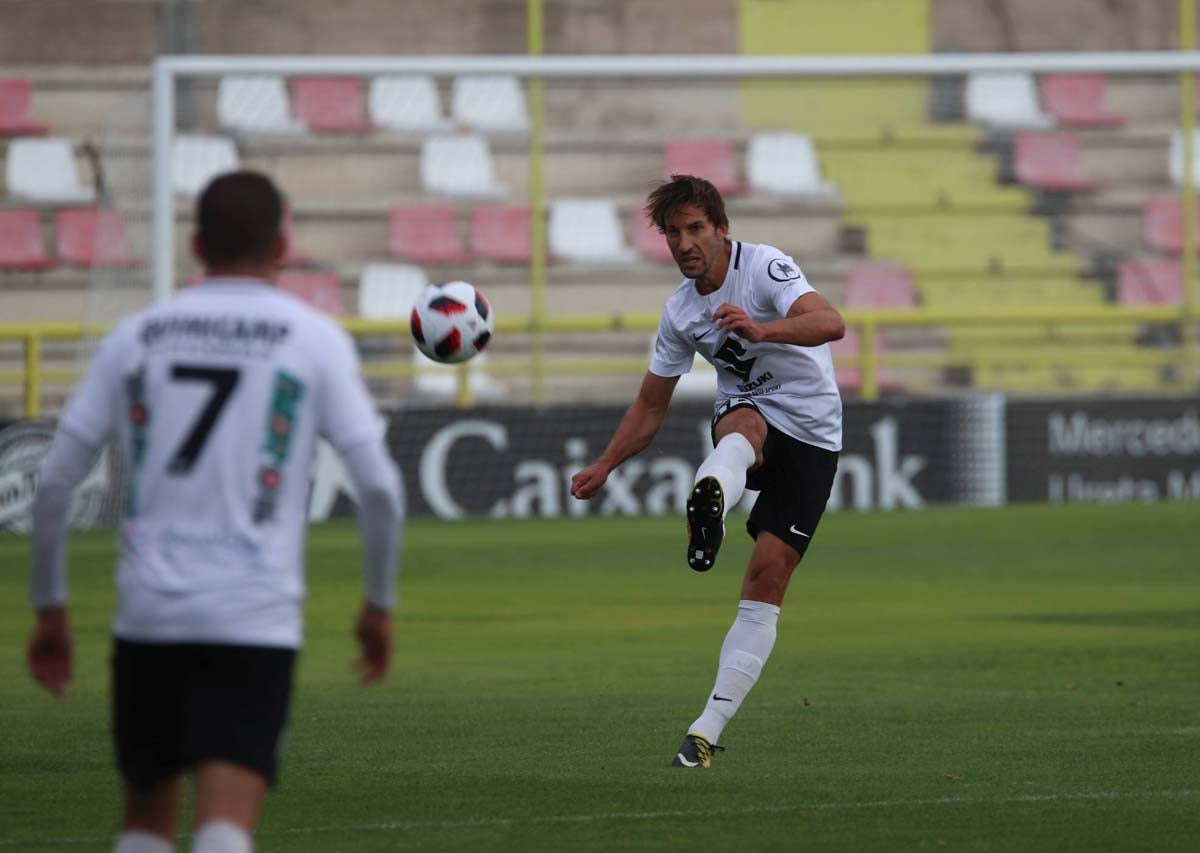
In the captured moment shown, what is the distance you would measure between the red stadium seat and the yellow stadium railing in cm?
35

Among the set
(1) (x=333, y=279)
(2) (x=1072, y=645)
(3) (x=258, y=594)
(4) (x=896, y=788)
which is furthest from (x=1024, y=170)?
(3) (x=258, y=594)

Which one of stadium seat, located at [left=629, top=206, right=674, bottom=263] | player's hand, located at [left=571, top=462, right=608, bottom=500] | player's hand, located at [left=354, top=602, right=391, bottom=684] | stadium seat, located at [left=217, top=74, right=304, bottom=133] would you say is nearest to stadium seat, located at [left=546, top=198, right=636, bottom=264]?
stadium seat, located at [left=629, top=206, right=674, bottom=263]

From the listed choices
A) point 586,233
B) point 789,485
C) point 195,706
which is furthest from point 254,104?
point 195,706

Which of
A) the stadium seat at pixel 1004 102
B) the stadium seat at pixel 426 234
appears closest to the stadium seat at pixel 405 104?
the stadium seat at pixel 426 234

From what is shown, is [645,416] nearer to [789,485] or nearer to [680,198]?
[789,485]

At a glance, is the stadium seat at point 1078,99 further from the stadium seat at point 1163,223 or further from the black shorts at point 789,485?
the black shorts at point 789,485

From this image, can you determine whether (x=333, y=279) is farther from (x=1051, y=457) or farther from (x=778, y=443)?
(x=778, y=443)

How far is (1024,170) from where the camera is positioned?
83.7 ft

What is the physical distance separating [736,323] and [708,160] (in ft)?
60.0

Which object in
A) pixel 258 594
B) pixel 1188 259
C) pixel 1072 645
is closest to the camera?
pixel 258 594

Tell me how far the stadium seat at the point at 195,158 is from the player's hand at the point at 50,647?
19037 millimetres

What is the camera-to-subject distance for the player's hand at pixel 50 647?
13.9 ft

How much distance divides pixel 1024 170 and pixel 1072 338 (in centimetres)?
219

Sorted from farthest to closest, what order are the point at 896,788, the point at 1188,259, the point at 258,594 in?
the point at 1188,259 → the point at 896,788 → the point at 258,594
